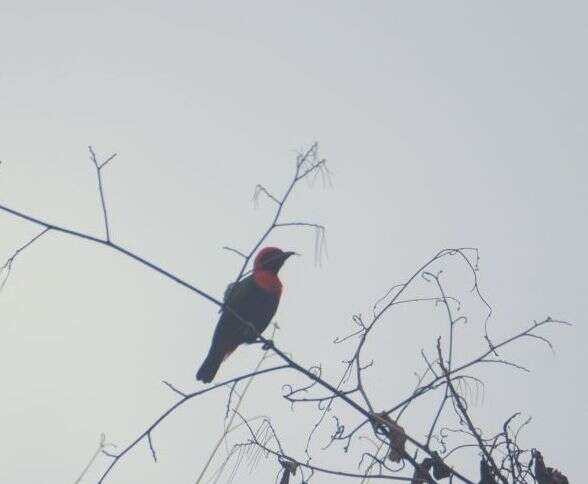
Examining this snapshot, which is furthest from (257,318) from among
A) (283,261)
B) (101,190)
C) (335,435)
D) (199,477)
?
(101,190)

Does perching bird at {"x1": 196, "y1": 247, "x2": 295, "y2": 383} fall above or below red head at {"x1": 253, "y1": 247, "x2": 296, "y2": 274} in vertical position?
below

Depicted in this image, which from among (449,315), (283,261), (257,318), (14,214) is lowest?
(14,214)

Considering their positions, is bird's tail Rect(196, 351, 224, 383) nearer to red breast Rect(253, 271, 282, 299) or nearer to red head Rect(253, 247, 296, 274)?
red breast Rect(253, 271, 282, 299)

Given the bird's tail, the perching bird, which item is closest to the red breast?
the perching bird

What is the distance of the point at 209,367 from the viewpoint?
447 centimetres

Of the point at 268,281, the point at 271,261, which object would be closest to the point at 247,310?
the point at 268,281

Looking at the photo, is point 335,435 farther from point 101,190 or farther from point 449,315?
point 101,190

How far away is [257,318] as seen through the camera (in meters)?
4.71

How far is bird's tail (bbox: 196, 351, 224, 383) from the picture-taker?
4.45 m

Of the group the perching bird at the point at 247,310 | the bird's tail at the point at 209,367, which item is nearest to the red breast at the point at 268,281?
the perching bird at the point at 247,310

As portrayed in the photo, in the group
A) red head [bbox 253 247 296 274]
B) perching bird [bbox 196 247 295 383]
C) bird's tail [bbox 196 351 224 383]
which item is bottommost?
bird's tail [bbox 196 351 224 383]

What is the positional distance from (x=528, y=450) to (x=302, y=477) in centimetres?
68

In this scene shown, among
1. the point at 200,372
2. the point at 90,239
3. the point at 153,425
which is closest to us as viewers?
the point at 90,239

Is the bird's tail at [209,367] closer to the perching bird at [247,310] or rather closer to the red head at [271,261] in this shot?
the perching bird at [247,310]
